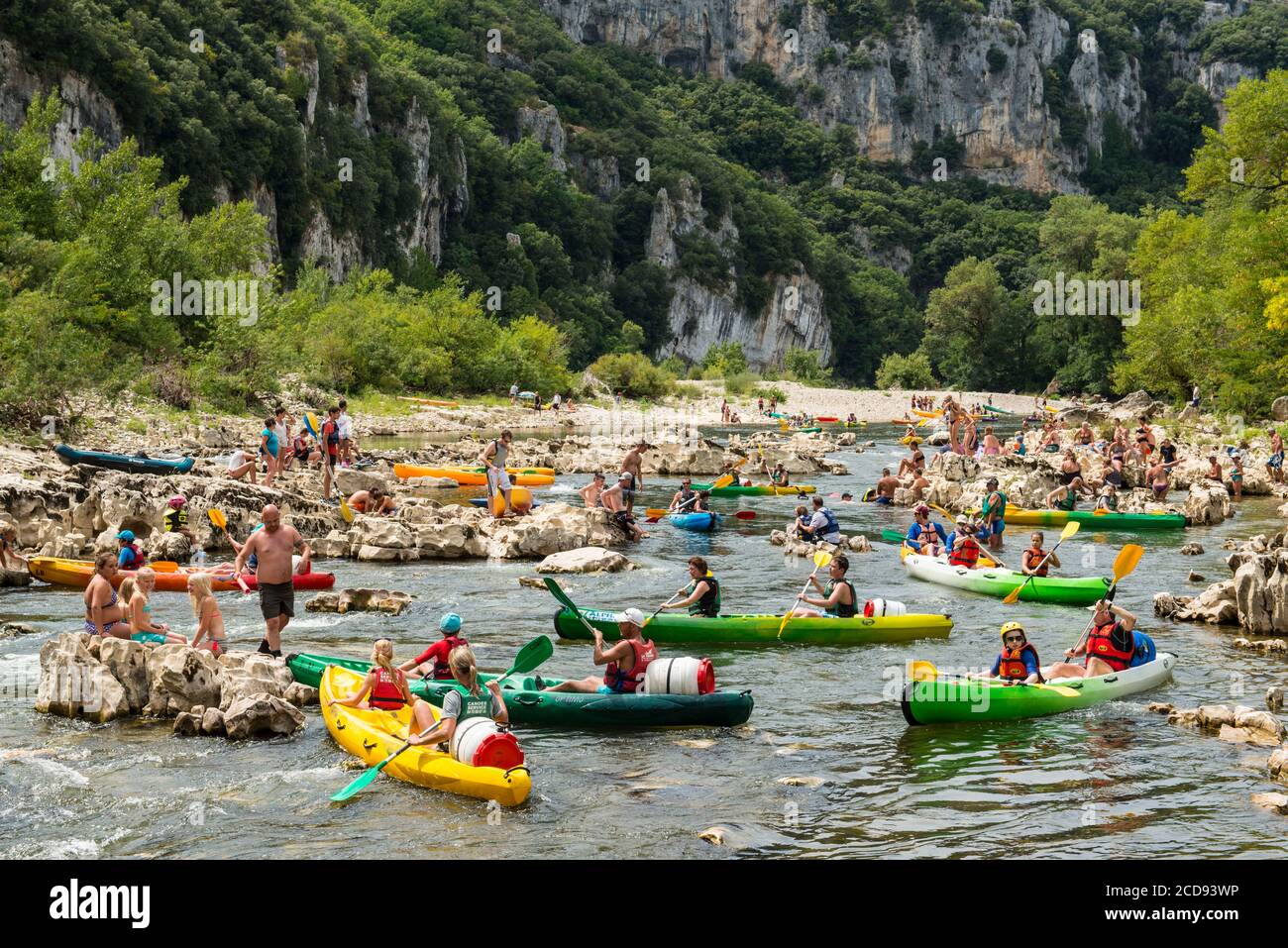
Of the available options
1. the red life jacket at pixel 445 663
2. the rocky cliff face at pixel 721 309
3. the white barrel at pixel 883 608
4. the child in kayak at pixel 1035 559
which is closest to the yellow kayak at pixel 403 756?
the red life jacket at pixel 445 663

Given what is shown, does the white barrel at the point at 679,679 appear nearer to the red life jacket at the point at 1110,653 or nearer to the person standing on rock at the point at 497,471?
the red life jacket at the point at 1110,653

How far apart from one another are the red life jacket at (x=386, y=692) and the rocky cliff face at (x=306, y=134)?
39478 mm

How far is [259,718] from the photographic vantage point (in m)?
11.4

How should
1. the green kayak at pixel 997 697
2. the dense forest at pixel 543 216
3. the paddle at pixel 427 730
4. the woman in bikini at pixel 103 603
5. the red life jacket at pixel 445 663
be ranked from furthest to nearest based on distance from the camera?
1. the dense forest at pixel 543 216
2. the woman in bikini at pixel 103 603
3. the green kayak at pixel 997 697
4. the red life jacket at pixel 445 663
5. the paddle at pixel 427 730

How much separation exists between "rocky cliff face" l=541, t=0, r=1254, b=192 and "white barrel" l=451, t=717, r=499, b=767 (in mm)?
164440

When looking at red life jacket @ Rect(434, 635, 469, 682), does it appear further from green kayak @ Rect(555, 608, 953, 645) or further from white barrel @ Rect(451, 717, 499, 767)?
green kayak @ Rect(555, 608, 953, 645)

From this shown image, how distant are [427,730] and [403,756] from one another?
0.28 meters

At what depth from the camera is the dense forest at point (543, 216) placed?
39.1 metres

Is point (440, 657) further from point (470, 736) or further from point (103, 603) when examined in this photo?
point (103, 603)

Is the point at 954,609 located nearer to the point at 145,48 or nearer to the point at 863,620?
the point at 863,620

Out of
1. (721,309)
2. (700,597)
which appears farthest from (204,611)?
(721,309)

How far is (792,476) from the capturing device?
126 feet
